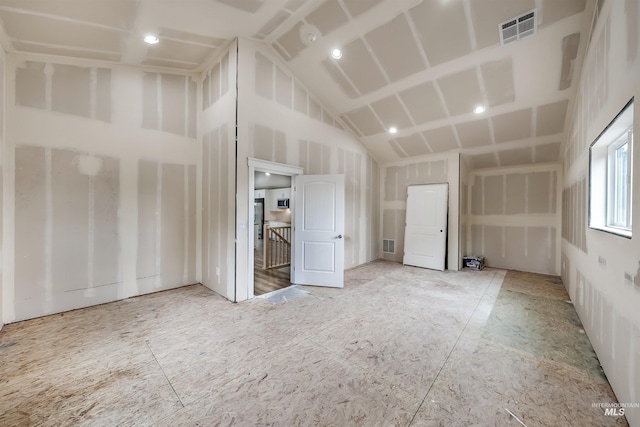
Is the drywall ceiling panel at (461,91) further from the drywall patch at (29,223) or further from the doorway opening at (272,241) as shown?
the drywall patch at (29,223)

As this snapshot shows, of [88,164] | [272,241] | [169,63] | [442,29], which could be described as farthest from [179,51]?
[272,241]

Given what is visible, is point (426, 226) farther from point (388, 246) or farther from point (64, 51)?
point (64, 51)

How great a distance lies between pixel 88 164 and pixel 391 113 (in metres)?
5.03

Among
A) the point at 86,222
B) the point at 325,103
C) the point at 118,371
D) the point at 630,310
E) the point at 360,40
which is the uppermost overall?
the point at 360,40

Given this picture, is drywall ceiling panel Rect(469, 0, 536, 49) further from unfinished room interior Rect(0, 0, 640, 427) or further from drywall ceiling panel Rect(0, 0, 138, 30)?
drywall ceiling panel Rect(0, 0, 138, 30)

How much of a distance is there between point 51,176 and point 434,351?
A: 16.2ft

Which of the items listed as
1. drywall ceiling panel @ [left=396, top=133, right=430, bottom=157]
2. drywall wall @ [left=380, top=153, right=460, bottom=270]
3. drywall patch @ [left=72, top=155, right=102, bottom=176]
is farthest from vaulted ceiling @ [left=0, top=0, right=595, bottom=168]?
drywall patch @ [left=72, top=155, right=102, bottom=176]

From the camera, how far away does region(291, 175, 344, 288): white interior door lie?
443 cm

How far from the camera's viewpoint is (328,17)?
347 centimetres

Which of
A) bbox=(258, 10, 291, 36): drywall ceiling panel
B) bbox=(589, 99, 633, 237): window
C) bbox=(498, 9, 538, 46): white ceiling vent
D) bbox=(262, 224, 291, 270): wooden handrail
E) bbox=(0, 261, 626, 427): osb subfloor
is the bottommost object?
bbox=(0, 261, 626, 427): osb subfloor

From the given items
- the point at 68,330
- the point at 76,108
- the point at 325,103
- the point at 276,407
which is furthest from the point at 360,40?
the point at 68,330

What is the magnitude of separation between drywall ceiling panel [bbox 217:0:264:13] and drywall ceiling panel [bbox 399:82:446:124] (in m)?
2.64

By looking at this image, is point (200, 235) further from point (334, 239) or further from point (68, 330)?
point (334, 239)

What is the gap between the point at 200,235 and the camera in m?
4.48
